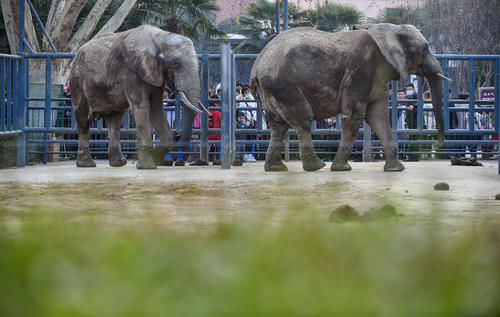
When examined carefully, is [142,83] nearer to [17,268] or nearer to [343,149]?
[343,149]

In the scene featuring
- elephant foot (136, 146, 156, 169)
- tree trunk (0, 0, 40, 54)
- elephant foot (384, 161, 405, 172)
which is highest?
tree trunk (0, 0, 40, 54)

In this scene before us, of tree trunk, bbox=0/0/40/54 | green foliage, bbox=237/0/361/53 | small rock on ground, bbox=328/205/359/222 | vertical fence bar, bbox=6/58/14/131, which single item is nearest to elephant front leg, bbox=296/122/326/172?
vertical fence bar, bbox=6/58/14/131

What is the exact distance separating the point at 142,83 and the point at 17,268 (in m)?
9.21

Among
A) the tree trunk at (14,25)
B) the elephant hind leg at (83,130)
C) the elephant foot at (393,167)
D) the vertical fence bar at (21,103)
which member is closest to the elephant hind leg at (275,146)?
the elephant foot at (393,167)

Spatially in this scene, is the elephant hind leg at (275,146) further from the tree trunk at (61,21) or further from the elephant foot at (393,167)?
the tree trunk at (61,21)

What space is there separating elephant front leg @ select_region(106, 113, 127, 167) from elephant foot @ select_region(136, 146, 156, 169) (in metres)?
0.89

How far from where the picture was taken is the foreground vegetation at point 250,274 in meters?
0.82

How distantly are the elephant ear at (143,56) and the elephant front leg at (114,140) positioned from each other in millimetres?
984

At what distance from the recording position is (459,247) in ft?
3.99

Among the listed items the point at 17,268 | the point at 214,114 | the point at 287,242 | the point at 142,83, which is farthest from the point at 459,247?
the point at 214,114

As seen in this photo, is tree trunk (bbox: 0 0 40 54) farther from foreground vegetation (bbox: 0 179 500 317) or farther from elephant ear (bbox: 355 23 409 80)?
foreground vegetation (bbox: 0 179 500 317)

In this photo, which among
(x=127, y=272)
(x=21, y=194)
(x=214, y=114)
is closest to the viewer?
(x=127, y=272)

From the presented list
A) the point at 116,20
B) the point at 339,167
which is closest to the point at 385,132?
the point at 339,167

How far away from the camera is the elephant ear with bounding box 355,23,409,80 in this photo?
30.0 feet
